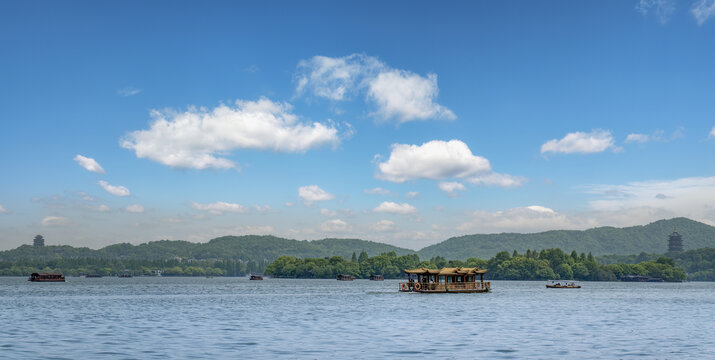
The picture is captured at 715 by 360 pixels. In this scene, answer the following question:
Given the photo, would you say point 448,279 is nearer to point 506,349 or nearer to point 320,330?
point 320,330

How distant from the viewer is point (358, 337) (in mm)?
56375

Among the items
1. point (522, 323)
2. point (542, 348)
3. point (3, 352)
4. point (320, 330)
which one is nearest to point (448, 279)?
point (522, 323)

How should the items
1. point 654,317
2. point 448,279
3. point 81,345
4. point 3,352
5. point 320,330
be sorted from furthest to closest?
point 448,279, point 654,317, point 320,330, point 81,345, point 3,352

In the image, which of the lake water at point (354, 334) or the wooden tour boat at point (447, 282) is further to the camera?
the wooden tour boat at point (447, 282)

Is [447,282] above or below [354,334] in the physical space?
above

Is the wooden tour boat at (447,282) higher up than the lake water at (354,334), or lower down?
higher up

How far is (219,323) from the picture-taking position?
7006 cm

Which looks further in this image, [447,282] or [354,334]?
[447,282]

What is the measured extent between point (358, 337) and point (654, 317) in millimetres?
43911

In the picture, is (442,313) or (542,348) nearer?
(542,348)

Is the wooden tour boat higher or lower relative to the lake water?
higher

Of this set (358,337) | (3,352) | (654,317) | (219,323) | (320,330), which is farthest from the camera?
(654,317)

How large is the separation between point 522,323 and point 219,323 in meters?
31.3

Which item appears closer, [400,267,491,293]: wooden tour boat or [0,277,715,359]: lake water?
[0,277,715,359]: lake water
